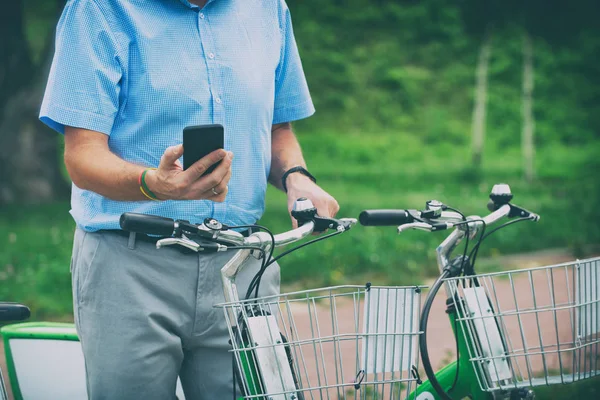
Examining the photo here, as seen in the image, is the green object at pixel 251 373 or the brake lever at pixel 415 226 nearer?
the green object at pixel 251 373

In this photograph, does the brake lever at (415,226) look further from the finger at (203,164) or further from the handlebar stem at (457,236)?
the finger at (203,164)

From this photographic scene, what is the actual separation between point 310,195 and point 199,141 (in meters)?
Answer: 0.58

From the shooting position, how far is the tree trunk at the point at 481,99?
16.5m

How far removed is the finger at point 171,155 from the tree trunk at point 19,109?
9193 mm

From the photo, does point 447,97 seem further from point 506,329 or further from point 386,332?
point 386,332

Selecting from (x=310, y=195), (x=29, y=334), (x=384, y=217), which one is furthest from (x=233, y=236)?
(x=29, y=334)

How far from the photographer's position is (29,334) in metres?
2.86

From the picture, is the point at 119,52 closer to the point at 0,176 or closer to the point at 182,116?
the point at 182,116

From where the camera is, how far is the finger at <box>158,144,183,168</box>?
1787 millimetres

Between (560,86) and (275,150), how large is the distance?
16203 mm

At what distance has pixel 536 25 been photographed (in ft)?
51.5

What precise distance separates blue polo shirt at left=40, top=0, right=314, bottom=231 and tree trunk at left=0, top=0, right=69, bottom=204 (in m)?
8.74

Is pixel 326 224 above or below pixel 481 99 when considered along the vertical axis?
above

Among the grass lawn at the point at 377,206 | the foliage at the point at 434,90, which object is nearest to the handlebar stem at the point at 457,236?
the grass lawn at the point at 377,206
